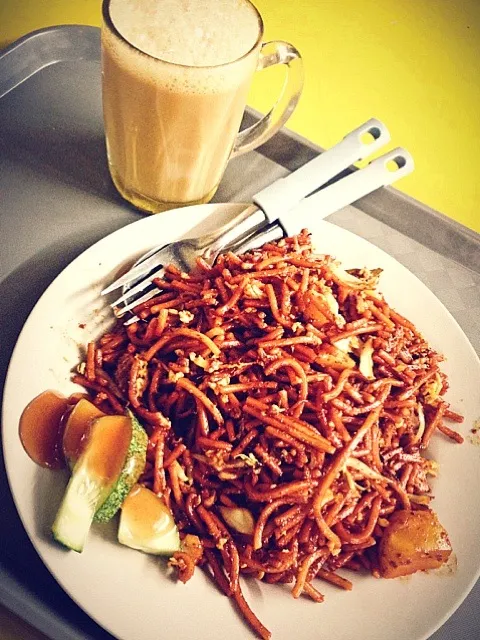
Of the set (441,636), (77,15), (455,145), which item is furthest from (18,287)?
(455,145)

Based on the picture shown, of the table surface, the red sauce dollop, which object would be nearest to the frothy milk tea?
the red sauce dollop

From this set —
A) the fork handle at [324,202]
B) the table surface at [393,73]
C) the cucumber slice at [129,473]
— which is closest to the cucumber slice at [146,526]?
the cucumber slice at [129,473]

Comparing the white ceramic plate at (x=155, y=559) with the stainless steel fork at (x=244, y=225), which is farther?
the stainless steel fork at (x=244, y=225)

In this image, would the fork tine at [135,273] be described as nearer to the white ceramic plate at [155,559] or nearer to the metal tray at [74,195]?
the white ceramic plate at [155,559]

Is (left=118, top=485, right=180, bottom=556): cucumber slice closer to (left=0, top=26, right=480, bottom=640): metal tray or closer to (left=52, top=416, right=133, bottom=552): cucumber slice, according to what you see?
(left=52, top=416, right=133, bottom=552): cucumber slice

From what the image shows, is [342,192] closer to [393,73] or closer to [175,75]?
[175,75]
